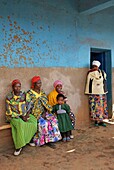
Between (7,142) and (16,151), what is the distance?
33 centimetres

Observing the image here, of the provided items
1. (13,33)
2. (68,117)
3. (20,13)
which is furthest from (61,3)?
(68,117)

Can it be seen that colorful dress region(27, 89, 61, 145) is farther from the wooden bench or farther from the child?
the wooden bench

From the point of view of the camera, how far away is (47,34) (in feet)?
15.4

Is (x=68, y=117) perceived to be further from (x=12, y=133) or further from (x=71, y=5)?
(x=71, y=5)

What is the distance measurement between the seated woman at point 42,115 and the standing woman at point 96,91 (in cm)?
143

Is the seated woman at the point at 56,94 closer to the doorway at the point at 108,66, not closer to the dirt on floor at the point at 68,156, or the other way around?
the dirt on floor at the point at 68,156

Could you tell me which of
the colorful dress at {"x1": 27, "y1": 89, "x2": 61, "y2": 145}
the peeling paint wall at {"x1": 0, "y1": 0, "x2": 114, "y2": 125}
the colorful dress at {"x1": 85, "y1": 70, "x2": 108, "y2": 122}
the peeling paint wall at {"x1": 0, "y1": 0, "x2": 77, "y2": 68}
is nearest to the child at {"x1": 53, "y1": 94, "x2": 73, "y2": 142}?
the colorful dress at {"x1": 27, "y1": 89, "x2": 61, "y2": 145}

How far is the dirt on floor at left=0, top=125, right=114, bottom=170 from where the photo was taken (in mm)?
3215

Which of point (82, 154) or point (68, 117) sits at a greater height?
point (68, 117)

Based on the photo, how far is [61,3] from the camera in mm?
4973

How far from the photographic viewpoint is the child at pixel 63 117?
14.2ft

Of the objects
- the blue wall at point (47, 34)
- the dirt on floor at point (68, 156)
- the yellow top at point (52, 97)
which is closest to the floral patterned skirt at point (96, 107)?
the blue wall at point (47, 34)

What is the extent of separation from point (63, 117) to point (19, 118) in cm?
95

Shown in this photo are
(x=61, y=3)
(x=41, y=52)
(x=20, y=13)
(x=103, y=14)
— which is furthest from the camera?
(x=103, y=14)
